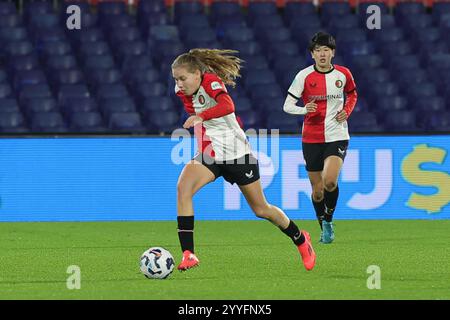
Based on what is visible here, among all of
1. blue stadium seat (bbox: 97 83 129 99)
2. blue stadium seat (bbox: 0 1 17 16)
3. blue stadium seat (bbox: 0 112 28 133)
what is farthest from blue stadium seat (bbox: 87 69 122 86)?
blue stadium seat (bbox: 0 1 17 16)

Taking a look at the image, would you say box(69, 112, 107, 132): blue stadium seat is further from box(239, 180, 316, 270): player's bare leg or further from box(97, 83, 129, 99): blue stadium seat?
box(239, 180, 316, 270): player's bare leg

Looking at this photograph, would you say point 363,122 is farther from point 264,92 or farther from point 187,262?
point 187,262

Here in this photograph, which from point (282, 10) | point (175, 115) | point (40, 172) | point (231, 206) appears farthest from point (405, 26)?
point (40, 172)

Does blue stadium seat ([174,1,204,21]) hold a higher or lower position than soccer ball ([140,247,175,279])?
higher

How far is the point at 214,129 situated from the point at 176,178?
5.57 metres

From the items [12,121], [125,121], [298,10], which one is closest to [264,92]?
[125,121]

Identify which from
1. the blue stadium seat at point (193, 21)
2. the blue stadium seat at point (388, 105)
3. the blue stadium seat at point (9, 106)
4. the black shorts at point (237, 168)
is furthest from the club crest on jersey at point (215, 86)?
the blue stadium seat at point (193, 21)

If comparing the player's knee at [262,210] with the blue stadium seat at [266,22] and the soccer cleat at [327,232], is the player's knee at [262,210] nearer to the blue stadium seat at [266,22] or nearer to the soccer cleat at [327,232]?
the soccer cleat at [327,232]

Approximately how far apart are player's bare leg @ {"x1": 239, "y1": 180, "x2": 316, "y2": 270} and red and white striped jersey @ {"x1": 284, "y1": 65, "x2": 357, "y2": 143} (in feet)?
8.64

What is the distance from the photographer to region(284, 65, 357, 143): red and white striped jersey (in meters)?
12.2

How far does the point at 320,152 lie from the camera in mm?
12320

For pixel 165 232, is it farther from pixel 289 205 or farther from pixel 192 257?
pixel 192 257

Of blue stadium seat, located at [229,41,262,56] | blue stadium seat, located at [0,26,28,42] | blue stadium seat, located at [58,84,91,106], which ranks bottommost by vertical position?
blue stadium seat, located at [58,84,91,106]

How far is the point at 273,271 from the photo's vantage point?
9.60 metres
